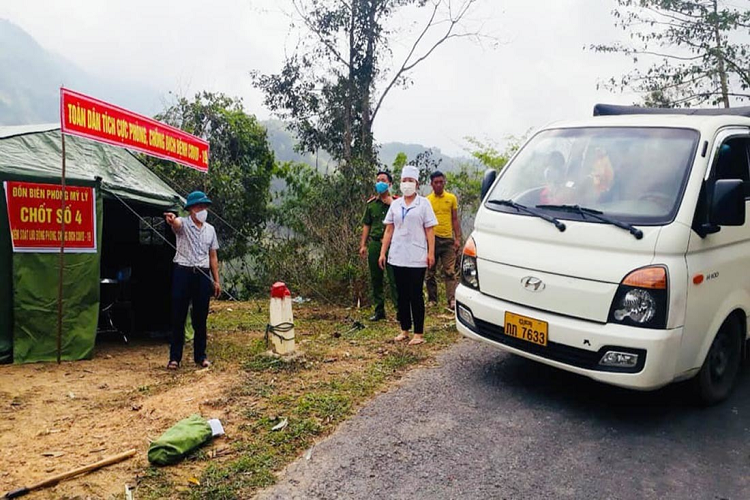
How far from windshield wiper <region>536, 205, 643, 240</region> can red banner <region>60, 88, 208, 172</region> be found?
4.38 metres

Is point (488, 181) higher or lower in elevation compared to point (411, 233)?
higher

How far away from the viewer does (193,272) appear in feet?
18.0

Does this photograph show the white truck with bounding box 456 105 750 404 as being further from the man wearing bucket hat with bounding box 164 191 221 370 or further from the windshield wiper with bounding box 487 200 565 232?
the man wearing bucket hat with bounding box 164 191 221 370

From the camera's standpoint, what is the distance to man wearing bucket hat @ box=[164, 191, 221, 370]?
5449 mm

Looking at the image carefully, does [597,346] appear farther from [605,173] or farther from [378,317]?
[378,317]

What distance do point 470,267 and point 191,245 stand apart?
274 cm

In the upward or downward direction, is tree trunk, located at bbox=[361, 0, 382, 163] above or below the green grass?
above

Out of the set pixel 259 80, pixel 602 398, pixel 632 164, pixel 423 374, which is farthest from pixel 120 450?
pixel 259 80

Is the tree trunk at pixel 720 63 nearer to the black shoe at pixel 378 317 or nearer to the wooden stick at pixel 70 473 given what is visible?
the black shoe at pixel 378 317

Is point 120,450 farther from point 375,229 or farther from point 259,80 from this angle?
point 259,80

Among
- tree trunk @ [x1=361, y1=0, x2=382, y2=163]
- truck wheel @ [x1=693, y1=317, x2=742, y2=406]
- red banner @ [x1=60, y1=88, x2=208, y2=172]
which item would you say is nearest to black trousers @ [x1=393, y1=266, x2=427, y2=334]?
truck wheel @ [x1=693, y1=317, x2=742, y2=406]

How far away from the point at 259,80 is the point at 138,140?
28.8 feet

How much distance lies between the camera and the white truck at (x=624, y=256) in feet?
11.6

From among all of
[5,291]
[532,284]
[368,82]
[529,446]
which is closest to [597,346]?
[532,284]
